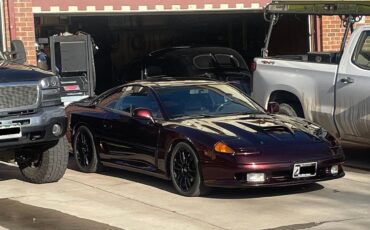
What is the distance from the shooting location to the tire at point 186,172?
7.81m

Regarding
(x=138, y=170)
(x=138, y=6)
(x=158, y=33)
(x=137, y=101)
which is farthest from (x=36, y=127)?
(x=158, y=33)

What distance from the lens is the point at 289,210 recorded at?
7223 millimetres

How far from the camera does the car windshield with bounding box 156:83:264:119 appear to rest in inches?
341

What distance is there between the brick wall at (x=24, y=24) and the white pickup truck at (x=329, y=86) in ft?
13.9

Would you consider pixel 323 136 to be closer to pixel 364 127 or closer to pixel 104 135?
pixel 364 127

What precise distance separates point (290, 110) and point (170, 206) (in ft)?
12.3

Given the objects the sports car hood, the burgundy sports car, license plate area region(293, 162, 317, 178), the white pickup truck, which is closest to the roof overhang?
the white pickup truck

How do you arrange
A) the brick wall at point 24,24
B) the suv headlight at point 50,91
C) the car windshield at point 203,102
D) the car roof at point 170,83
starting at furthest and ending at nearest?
the brick wall at point 24,24
the car roof at point 170,83
the car windshield at point 203,102
the suv headlight at point 50,91

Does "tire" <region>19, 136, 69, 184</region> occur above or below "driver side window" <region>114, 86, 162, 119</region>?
below

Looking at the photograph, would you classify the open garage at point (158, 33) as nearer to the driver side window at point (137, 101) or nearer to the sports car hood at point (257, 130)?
the driver side window at point (137, 101)

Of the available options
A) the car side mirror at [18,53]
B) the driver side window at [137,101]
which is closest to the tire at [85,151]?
the driver side window at [137,101]

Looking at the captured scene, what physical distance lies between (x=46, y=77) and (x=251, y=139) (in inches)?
99.1

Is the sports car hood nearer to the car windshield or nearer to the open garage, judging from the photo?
the car windshield

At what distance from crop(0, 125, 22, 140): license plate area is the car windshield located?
173 cm
